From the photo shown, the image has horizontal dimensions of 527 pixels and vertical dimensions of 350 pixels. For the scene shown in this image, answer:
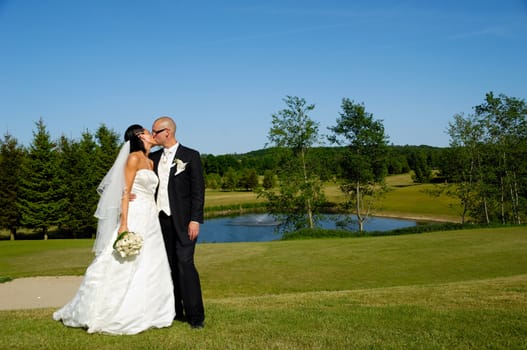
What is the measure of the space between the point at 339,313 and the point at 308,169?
31.3 m

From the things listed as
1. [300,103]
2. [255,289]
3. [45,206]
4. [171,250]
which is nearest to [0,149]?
[45,206]

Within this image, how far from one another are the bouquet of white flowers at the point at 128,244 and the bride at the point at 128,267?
0.17 m

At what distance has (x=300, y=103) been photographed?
36.7 metres

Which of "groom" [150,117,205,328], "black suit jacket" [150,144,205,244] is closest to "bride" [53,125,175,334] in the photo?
"groom" [150,117,205,328]

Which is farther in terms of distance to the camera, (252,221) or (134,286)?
(252,221)

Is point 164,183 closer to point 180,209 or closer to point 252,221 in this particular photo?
point 180,209

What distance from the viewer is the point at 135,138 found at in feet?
19.2

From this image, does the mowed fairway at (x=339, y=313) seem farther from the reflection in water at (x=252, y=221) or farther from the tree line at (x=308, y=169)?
the reflection in water at (x=252, y=221)

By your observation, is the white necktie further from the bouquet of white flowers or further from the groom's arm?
the bouquet of white flowers

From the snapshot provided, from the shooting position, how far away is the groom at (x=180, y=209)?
18.7ft

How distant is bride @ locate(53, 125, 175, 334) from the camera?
5250 millimetres

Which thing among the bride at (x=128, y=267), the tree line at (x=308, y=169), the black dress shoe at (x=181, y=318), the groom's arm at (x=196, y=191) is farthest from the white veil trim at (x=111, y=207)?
the tree line at (x=308, y=169)

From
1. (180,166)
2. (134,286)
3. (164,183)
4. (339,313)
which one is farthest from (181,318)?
(339,313)

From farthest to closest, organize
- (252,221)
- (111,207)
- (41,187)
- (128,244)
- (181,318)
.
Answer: (252,221) < (41,187) < (181,318) < (111,207) < (128,244)
